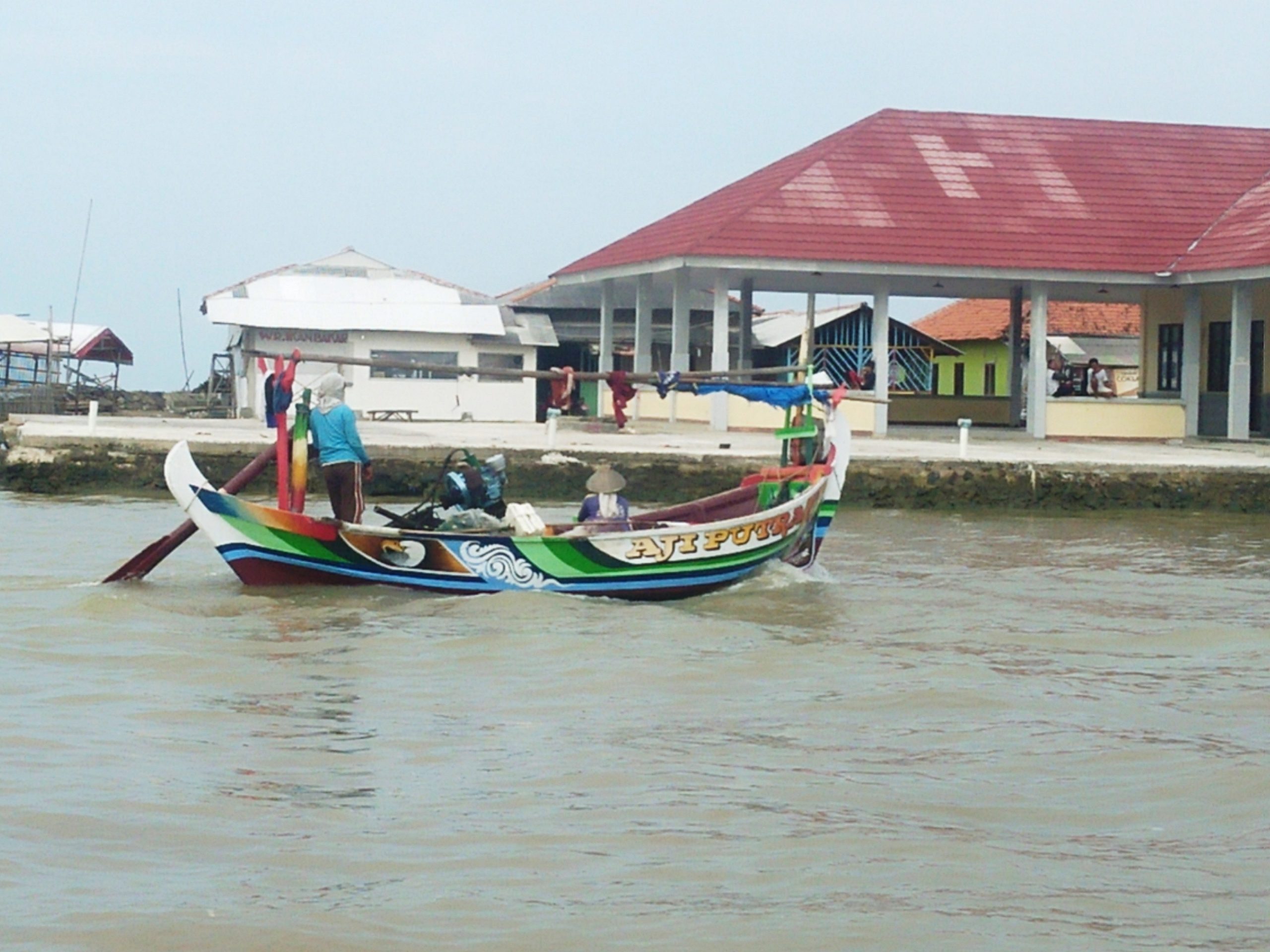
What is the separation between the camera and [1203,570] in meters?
17.4

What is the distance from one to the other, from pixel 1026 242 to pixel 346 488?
15.9 m

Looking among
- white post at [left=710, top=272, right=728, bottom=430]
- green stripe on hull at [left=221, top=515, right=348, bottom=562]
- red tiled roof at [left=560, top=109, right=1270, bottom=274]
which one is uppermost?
red tiled roof at [left=560, top=109, right=1270, bottom=274]

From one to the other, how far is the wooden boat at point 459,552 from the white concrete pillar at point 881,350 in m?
12.8

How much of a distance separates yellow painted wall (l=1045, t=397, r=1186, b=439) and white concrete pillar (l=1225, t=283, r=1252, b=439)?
0.98m

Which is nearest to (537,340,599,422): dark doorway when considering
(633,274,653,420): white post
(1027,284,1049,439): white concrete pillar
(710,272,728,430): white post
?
(633,274,653,420): white post

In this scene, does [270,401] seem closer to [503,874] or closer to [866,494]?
[503,874]

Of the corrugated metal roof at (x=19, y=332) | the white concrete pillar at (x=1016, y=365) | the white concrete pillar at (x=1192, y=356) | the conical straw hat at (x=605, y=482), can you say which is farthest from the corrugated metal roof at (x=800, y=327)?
the conical straw hat at (x=605, y=482)

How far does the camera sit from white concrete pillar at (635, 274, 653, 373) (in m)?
30.0

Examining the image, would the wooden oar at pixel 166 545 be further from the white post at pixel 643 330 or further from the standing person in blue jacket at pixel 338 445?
the white post at pixel 643 330

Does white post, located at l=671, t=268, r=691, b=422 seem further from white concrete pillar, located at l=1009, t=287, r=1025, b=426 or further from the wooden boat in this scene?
the wooden boat

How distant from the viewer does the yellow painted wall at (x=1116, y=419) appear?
1102 inches

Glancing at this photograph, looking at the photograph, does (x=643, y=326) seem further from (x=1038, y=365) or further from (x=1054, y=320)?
(x=1054, y=320)

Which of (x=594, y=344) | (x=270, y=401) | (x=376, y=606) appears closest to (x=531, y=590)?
(x=376, y=606)

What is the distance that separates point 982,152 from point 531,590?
1857 cm
